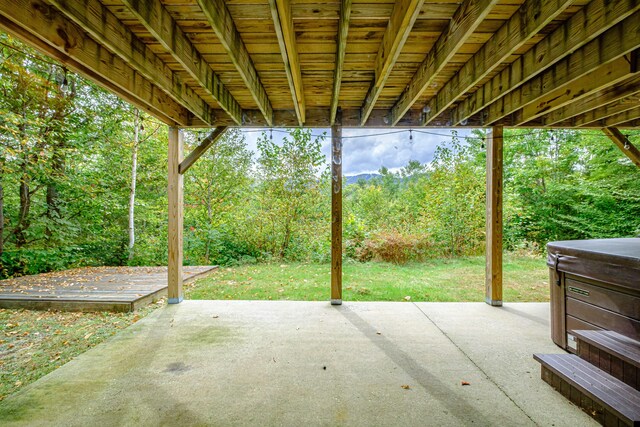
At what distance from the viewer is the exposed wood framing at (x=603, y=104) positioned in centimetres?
255

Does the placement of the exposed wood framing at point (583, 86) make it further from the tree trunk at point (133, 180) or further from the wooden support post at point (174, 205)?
the tree trunk at point (133, 180)

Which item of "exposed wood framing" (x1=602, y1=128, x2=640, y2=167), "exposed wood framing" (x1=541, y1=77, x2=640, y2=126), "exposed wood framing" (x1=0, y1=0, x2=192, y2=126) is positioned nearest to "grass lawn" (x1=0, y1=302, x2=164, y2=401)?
"exposed wood framing" (x1=0, y1=0, x2=192, y2=126)

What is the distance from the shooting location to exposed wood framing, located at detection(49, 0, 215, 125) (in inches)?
61.2

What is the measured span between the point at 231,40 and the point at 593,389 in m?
3.15

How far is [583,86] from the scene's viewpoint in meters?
2.44

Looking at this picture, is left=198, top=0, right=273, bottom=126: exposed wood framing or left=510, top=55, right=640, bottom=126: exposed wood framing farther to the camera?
left=510, top=55, right=640, bottom=126: exposed wood framing

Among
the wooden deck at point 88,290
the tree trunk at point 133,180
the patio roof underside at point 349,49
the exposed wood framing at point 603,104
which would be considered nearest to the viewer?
the patio roof underside at point 349,49

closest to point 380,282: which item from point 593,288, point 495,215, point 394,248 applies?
point 394,248

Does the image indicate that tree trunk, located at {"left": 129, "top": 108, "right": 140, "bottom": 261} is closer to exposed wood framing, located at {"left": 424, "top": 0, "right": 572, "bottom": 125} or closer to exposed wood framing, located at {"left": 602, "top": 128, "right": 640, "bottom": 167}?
exposed wood framing, located at {"left": 424, "top": 0, "right": 572, "bottom": 125}

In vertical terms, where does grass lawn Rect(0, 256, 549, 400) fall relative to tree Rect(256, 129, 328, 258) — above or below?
below

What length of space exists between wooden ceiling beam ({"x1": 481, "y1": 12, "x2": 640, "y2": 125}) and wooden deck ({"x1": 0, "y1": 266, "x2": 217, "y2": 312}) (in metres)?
5.05

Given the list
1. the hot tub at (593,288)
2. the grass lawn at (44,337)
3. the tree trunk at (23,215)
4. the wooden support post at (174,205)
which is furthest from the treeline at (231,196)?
the hot tub at (593,288)

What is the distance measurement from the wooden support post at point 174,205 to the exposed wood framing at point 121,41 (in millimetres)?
856

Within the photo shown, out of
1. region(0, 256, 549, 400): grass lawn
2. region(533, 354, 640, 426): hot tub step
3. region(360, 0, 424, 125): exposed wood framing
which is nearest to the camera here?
region(533, 354, 640, 426): hot tub step
